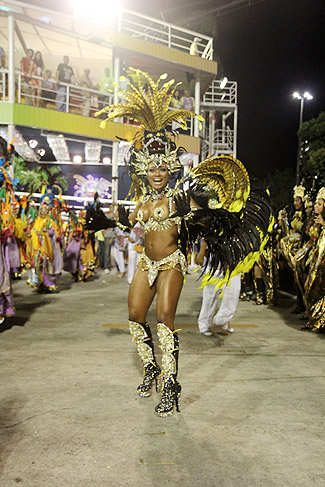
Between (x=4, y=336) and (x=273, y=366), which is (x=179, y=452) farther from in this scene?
(x=4, y=336)

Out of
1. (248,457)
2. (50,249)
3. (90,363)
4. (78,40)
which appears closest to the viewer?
(248,457)

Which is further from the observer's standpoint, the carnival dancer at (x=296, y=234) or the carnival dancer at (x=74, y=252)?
the carnival dancer at (x=74, y=252)

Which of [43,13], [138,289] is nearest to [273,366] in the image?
[138,289]

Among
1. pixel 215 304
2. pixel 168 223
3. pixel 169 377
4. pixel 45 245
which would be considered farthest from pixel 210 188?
pixel 45 245

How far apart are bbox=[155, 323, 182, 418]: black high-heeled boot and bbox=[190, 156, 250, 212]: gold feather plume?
1461 millimetres

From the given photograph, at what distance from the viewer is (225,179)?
449cm

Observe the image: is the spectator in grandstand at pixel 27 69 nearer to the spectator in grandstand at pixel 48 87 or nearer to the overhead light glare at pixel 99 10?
the spectator in grandstand at pixel 48 87

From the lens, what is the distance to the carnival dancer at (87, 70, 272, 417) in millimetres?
3777

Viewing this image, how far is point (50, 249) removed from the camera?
382 inches

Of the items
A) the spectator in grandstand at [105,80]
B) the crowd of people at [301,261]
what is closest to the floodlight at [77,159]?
the spectator in grandstand at [105,80]

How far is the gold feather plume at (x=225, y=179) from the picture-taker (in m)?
4.32

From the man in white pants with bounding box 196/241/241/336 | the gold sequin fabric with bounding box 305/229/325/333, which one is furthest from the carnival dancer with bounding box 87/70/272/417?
the gold sequin fabric with bounding box 305/229/325/333

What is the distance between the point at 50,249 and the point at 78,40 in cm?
1166

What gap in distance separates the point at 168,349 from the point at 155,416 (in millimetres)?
545
